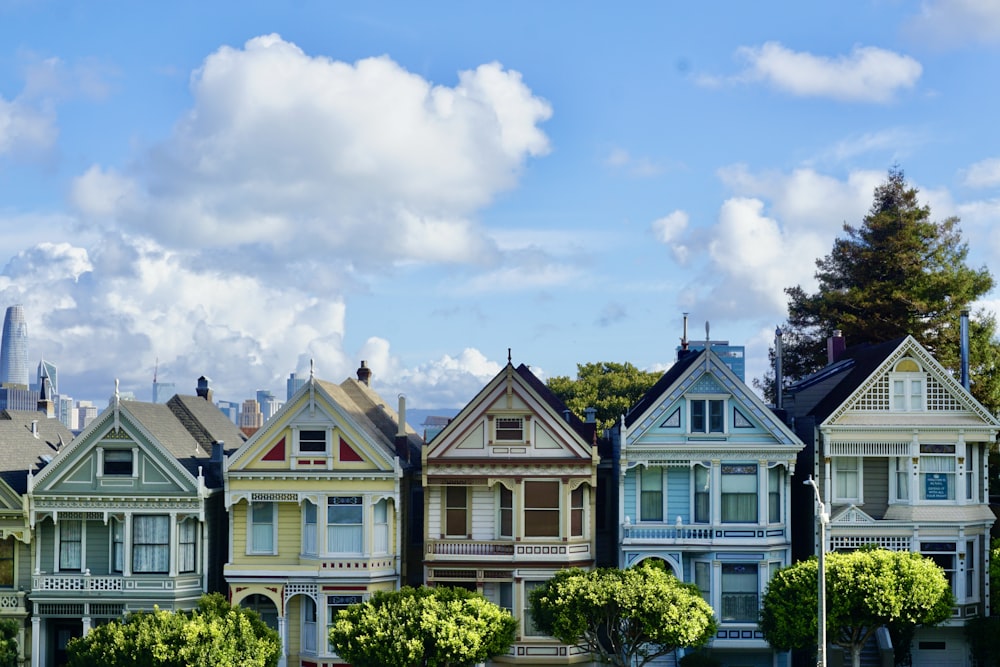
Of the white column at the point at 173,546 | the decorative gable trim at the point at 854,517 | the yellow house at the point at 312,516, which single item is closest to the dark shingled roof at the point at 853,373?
the decorative gable trim at the point at 854,517

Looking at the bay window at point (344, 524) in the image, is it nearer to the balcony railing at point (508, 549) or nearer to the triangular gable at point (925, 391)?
the balcony railing at point (508, 549)

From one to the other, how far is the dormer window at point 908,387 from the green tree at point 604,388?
36135 mm

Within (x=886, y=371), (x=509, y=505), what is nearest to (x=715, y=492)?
(x=509, y=505)

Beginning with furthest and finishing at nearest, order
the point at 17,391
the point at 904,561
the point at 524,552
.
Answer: the point at 17,391
the point at 524,552
the point at 904,561

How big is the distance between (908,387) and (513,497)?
15.0 metres

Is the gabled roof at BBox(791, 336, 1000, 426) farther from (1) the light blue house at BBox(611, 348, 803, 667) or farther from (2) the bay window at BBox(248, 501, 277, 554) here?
(2) the bay window at BBox(248, 501, 277, 554)

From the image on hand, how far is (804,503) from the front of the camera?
51688 millimetres

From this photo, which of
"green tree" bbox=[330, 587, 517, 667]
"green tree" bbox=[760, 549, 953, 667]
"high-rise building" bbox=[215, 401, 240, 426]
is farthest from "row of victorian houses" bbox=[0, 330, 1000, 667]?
"high-rise building" bbox=[215, 401, 240, 426]

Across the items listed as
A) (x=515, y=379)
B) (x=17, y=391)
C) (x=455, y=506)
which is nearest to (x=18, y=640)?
(x=455, y=506)

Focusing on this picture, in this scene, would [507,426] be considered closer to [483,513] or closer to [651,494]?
[483,513]

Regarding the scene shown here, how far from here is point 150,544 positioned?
4978 centimetres

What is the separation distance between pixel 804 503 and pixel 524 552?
437 inches

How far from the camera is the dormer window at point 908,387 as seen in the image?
49.7 m

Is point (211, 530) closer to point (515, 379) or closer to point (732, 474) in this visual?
point (515, 379)
